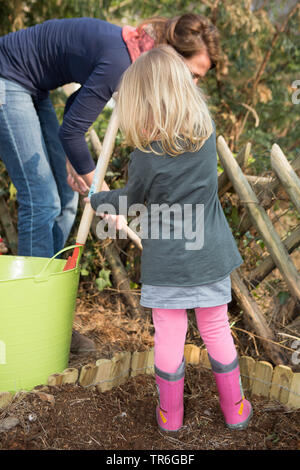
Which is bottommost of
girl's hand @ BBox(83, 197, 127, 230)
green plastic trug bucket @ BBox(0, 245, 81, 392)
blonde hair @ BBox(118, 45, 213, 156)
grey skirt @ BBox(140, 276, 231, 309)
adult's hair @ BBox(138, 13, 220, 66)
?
green plastic trug bucket @ BBox(0, 245, 81, 392)

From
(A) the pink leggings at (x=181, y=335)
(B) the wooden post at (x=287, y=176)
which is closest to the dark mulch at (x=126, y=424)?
(A) the pink leggings at (x=181, y=335)

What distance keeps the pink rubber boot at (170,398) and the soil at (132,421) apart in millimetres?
35

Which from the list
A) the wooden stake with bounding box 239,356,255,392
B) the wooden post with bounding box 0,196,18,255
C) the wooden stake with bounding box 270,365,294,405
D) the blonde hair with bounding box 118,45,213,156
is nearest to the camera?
the blonde hair with bounding box 118,45,213,156

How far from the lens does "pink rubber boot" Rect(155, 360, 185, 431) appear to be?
1509 millimetres

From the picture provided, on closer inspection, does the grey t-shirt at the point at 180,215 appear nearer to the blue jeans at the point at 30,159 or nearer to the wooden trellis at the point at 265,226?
the wooden trellis at the point at 265,226

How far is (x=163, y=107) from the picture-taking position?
4.48 feet

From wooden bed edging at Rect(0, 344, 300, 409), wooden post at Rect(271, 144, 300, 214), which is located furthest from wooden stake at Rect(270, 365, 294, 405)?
wooden post at Rect(271, 144, 300, 214)

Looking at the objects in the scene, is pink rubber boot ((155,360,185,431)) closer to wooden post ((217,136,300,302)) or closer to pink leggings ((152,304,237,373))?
pink leggings ((152,304,237,373))

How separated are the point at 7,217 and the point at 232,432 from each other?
74.5 inches

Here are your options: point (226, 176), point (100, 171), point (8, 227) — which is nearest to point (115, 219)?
Result: point (100, 171)

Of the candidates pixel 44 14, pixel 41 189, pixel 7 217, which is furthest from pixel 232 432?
pixel 44 14

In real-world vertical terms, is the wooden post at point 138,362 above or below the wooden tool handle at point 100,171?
below

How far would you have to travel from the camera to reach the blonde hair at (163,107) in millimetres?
1345

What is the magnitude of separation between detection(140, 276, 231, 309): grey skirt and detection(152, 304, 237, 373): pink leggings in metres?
0.05
